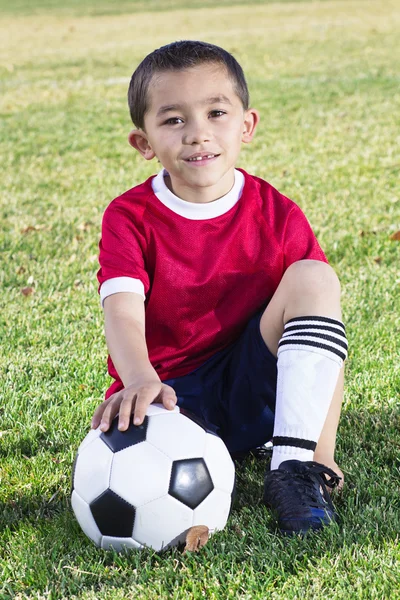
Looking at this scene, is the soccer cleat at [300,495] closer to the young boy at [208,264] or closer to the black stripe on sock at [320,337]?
the young boy at [208,264]

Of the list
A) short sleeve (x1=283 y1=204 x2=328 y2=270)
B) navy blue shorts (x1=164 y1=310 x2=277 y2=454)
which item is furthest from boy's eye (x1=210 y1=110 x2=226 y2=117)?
navy blue shorts (x1=164 y1=310 x2=277 y2=454)

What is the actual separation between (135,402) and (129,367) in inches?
5.9

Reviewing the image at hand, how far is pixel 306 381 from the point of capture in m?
2.50

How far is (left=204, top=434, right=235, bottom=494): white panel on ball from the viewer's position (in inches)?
92.3

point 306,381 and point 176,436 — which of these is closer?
point 176,436

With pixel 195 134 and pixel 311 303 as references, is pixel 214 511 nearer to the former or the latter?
pixel 311 303

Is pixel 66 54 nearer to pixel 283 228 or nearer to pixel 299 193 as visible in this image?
pixel 299 193

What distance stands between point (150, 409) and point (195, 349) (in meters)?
0.48

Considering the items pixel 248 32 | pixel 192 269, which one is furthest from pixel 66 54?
pixel 192 269

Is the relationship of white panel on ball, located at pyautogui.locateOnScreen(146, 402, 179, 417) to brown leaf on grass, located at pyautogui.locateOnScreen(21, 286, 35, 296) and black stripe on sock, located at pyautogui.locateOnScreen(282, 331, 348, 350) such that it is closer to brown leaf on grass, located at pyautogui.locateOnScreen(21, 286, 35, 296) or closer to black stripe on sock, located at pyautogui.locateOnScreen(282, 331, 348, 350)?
black stripe on sock, located at pyautogui.locateOnScreen(282, 331, 348, 350)

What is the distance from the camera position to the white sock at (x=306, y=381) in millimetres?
2498

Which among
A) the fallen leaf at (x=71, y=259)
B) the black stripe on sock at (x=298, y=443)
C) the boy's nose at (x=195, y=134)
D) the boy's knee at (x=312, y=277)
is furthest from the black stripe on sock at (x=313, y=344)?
the fallen leaf at (x=71, y=259)

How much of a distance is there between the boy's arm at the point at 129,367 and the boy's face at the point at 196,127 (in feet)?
1.50

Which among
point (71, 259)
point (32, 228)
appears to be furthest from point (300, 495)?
point (32, 228)
